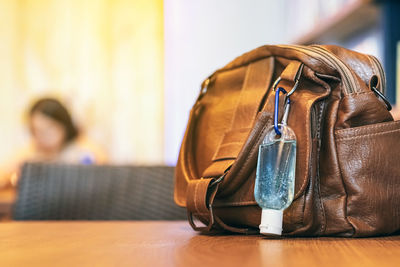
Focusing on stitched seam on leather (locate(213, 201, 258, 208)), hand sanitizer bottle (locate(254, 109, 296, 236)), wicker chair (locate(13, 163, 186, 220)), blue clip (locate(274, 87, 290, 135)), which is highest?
blue clip (locate(274, 87, 290, 135))

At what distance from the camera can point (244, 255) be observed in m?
0.44

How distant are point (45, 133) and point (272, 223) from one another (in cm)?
292

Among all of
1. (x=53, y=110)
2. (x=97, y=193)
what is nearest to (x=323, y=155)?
(x=97, y=193)

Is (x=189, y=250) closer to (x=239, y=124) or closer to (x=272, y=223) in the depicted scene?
(x=272, y=223)

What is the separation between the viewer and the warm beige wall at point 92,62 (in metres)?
3.41

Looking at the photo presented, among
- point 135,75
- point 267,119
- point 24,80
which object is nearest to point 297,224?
point 267,119

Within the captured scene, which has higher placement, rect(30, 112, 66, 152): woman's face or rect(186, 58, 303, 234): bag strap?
rect(186, 58, 303, 234): bag strap

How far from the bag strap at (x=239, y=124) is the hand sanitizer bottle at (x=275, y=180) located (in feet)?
0.18

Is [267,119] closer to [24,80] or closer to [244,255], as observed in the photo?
[244,255]

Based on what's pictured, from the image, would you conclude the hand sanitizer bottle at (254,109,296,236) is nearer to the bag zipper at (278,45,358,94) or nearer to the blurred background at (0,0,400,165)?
the bag zipper at (278,45,358,94)

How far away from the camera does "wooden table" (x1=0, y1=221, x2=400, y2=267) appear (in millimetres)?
408

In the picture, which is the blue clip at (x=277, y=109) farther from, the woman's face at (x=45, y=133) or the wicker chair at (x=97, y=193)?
the woman's face at (x=45, y=133)

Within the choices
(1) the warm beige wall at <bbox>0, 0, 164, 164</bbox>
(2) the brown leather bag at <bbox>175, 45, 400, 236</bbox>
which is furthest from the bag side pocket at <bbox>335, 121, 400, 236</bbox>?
(1) the warm beige wall at <bbox>0, 0, 164, 164</bbox>

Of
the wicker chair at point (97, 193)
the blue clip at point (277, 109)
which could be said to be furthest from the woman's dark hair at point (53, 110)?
the blue clip at point (277, 109)
